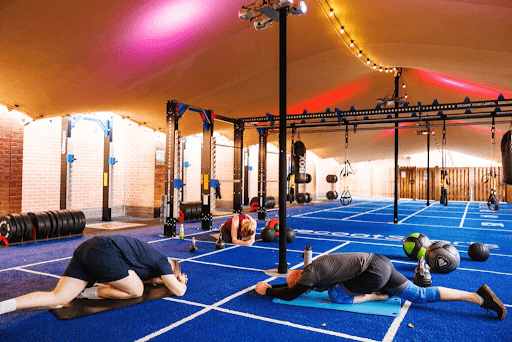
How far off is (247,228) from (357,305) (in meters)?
3.39

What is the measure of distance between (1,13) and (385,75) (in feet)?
29.2

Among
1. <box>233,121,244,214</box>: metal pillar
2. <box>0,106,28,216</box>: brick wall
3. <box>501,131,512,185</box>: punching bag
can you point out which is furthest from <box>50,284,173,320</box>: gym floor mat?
<box>233,121,244,214</box>: metal pillar

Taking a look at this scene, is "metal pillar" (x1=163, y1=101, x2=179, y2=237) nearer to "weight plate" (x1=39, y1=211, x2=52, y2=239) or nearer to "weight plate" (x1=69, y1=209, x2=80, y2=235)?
"weight plate" (x1=69, y1=209, x2=80, y2=235)

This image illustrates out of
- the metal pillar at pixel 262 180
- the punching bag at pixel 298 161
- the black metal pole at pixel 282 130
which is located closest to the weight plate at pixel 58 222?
the black metal pole at pixel 282 130

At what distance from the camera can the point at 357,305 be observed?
3496 millimetres

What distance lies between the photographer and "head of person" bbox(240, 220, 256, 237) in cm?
667

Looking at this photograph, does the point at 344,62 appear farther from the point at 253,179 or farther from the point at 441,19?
the point at 253,179

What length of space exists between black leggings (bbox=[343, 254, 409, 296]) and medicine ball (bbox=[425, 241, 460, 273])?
1.56 m

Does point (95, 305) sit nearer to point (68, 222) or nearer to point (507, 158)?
point (68, 222)

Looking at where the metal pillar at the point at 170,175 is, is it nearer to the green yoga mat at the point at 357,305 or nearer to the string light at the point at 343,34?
the string light at the point at 343,34

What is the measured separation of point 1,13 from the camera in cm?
430

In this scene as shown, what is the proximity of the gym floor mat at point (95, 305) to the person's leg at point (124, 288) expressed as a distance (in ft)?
0.15

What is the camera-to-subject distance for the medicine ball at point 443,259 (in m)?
4.65

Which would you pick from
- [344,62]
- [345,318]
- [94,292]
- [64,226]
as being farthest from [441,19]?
[64,226]
